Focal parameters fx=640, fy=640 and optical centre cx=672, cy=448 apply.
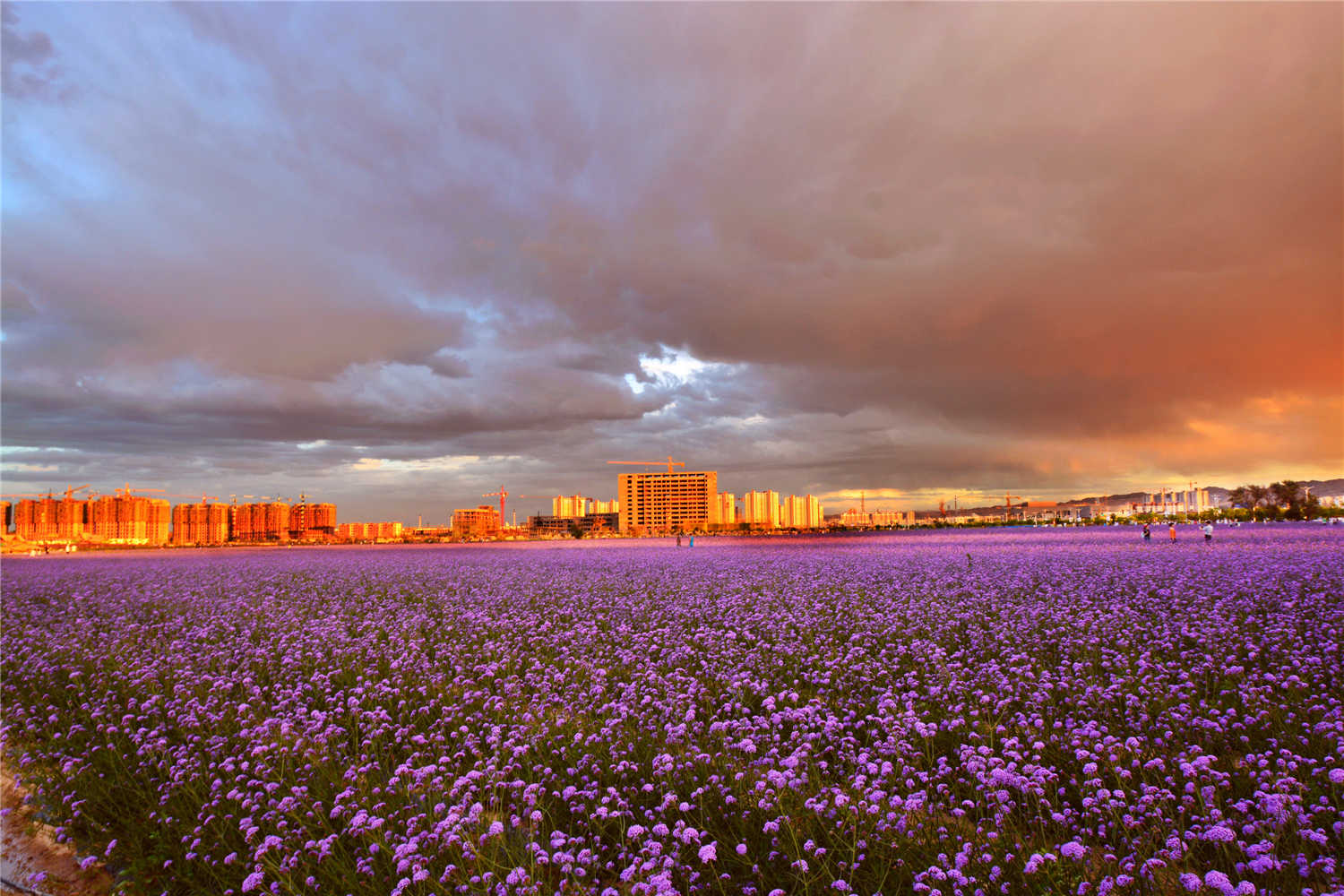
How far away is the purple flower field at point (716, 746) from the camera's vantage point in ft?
12.8

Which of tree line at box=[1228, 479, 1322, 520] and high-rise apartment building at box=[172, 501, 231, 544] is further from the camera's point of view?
high-rise apartment building at box=[172, 501, 231, 544]

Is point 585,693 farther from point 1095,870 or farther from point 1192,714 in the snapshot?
point 1192,714

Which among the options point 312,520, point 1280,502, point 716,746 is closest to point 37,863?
point 716,746

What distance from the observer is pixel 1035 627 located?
390 inches

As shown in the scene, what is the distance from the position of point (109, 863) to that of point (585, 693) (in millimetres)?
4203

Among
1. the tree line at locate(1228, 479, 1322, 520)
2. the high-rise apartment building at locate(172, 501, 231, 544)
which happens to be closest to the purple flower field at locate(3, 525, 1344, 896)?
the tree line at locate(1228, 479, 1322, 520)

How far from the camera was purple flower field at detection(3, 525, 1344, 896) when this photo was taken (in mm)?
3891

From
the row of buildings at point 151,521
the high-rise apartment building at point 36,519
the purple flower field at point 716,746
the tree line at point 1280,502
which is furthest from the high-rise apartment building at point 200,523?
the tree line at point 1280,502

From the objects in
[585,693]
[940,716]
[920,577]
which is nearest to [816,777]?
[940,716]

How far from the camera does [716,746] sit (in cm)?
568

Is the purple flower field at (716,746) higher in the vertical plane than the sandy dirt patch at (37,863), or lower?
higher

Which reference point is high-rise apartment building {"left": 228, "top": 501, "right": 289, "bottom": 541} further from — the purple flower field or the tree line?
the tree line

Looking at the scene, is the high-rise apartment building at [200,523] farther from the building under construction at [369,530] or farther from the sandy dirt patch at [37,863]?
the sandy dirt patch at [37,863]

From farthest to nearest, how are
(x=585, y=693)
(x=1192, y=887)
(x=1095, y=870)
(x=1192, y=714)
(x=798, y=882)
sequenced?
1. (x=585, y=693)
2. (x=1192, y=714)
3. (x=798, y=882)
4. (x=1095, y=870)
5. (x=1192, y=887)
